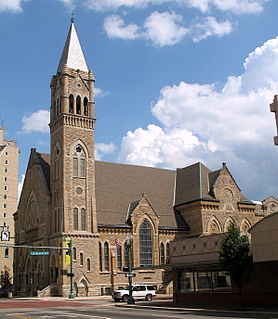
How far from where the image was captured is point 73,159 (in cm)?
5928

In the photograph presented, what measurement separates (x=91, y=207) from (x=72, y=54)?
2127cm

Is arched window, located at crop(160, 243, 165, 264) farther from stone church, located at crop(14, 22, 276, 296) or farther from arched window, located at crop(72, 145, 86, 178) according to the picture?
arched window, located at crop(72, 145, 86, 178)

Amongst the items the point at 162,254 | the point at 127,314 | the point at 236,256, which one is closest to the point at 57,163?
the point at 162,254

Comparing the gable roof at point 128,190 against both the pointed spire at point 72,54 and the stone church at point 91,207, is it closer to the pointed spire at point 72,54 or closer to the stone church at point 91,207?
the stone church at point 91,207

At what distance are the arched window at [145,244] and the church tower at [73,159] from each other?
6499 mm

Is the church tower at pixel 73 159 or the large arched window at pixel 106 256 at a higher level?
the church tower at pixel 73 159

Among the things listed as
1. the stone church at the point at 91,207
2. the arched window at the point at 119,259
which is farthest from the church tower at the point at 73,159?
the arched window at the point at 119,259

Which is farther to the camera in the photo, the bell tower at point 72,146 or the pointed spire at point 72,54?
the pointed spire at point 72,54

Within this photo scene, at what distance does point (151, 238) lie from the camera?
6109 centimetres

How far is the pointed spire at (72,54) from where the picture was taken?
63.2m

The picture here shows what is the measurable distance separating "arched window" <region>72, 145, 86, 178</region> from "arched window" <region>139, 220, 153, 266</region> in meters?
10.2

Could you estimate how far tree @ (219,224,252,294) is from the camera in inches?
1173

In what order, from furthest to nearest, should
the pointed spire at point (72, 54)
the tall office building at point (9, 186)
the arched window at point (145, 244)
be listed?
the tall office building at point (9, 186)
the pointed spire at point (72, 54)
the arched window at point (145, 244)

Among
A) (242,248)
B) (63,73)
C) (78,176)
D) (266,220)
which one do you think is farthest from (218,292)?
(63,73)
